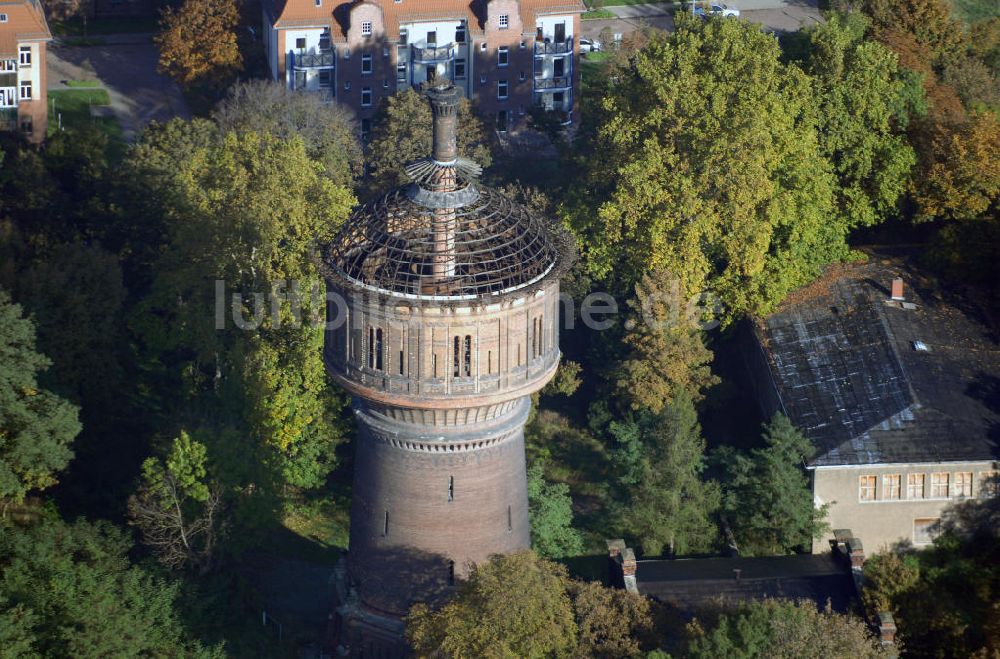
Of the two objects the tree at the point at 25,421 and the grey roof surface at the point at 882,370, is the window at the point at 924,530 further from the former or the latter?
the tree at the point at 25,421

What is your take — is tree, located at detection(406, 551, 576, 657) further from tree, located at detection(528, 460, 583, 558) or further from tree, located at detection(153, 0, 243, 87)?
tree, located at detection(153, 0, 243, 87)

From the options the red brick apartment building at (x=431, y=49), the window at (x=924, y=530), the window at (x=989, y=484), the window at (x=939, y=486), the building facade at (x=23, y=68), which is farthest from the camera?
the red brick apartment building at (x=431, y=49)

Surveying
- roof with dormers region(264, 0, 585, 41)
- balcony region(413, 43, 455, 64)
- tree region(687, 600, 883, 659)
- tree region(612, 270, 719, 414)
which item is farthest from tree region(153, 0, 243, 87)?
tree region(687, 600, 883, 659)

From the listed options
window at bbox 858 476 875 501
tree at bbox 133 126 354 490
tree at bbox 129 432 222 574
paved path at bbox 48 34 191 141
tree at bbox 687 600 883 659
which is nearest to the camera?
tree at bbox 687 600 883 659

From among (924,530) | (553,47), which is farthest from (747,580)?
(553,47)

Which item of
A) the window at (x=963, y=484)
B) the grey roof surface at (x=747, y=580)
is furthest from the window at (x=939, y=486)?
the grey roof surface at (x=747, y=580)

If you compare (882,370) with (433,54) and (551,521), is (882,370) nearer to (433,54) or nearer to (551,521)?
(551,521)

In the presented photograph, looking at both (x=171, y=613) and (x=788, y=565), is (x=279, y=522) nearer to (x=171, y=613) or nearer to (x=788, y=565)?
(x=171, y=613)
